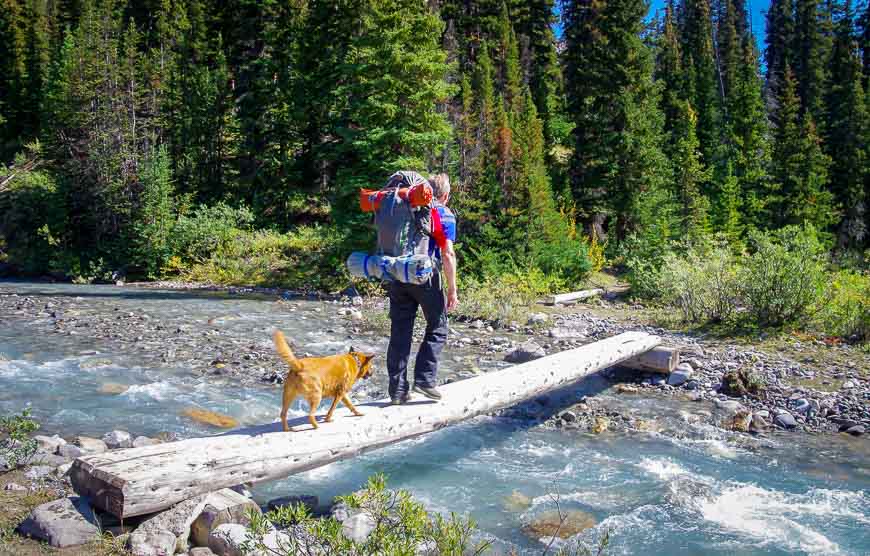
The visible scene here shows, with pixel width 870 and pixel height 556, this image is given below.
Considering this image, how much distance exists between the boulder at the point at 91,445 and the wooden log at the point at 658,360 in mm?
7420

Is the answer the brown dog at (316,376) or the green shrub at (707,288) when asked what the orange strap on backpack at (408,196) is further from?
the green shrub at (707,288)

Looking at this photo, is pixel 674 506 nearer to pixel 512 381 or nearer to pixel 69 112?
pixel 512 381

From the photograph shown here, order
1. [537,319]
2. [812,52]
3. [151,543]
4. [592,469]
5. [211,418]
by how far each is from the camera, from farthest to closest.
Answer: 1. [812,52]
2. [537,319]
3. [211,418]
4. [592,469]
5. [151,543]

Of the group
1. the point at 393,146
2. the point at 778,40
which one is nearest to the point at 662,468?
the point at 393,146

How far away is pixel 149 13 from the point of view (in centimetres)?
4634

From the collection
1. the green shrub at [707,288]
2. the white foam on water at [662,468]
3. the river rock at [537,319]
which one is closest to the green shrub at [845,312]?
the green shrub at [707,288]

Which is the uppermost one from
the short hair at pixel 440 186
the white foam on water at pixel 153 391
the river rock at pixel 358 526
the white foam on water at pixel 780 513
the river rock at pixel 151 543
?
the short hair at pixel 440 186

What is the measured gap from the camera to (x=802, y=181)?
31500 millimetres

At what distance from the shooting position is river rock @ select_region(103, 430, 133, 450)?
6.20 m

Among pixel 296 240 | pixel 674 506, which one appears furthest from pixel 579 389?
pixel 296 240

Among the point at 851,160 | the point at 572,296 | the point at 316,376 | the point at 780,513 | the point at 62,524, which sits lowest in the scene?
the point at 780,513

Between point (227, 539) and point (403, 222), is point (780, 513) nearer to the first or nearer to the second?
point (403, 222)

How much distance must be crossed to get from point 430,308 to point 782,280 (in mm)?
9504

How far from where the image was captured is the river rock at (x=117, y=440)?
20.3 feet
